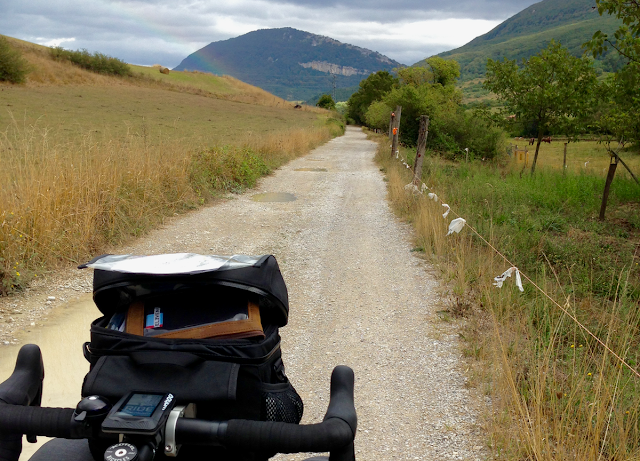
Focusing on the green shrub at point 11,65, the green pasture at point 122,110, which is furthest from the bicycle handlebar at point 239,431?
the green shrub at point 11,65

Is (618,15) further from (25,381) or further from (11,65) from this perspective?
(11,65)

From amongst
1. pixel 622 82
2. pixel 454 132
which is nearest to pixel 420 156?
pixel 622 82

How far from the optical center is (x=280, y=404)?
1613 millimetres

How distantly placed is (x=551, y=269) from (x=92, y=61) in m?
78.0

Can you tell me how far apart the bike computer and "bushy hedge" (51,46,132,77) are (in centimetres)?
7782

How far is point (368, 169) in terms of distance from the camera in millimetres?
17625

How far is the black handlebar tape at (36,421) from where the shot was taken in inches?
48.3

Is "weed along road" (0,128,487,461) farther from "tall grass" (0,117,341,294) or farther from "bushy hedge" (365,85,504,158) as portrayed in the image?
"bushy hedge" (365,85,504,158)

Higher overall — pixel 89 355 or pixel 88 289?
pixel 89 355

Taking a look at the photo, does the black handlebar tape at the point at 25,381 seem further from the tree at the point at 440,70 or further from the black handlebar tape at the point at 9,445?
the tree at the point at 440,70

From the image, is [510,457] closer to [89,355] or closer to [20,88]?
[89,355]

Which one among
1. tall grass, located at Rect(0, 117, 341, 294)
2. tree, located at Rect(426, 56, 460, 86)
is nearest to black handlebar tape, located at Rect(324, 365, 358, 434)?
tall grass, located at Rect(0, 117, 341, 294)

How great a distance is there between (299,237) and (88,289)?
3502 mm

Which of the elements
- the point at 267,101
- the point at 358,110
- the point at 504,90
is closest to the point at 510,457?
the point at 504,90
